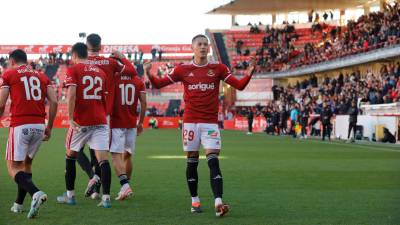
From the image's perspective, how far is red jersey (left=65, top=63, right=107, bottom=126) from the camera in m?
9.23

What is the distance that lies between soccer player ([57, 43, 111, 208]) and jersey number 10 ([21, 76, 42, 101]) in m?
0.60

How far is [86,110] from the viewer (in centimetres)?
930

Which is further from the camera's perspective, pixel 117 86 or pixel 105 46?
pixel 105 46

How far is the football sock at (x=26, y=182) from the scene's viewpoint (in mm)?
8109

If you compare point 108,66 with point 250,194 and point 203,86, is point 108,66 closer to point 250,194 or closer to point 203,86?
point 203,86

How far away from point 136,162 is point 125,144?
6.54 metres

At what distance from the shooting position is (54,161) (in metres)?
17.3

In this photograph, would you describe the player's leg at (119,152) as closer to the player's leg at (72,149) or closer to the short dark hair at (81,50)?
the player's leg at (72,149)

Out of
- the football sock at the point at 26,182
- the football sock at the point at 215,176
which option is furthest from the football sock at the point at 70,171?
the football sock at the point at 215,176

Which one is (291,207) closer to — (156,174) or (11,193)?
(11,193)

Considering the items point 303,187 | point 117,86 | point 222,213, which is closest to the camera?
point 222,213

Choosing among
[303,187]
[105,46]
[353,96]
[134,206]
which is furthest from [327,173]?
[105,46]

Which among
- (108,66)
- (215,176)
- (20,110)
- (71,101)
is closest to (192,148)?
(215,176)

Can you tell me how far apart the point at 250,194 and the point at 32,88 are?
12.3ft
